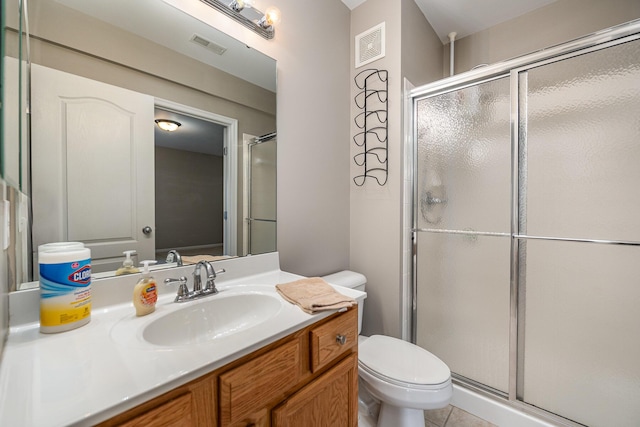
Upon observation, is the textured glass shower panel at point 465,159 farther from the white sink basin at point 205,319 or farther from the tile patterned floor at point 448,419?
the white sink basin at point 205,319

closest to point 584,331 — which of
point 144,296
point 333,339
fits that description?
point 333,339

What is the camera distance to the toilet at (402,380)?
3.64ft

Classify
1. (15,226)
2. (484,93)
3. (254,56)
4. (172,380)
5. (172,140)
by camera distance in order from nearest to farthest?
(172,380) < (15,226) < (172,140) < (254,56) < (484,93)

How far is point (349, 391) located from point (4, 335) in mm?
957

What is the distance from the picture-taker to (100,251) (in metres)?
0.90

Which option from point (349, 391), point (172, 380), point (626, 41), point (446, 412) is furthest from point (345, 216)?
point (626, 41)

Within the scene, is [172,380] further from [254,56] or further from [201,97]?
[254,56]

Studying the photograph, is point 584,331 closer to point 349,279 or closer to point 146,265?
point 349,279

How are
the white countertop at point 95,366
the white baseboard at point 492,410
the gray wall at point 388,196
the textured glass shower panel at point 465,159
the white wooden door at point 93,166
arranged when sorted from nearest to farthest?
the white countertop at point 95,366, the white wooden door at point 93,166, the white baseboard at point 492,410, the textured glass shower panel at point 465,159, the gray wall at point 388,196

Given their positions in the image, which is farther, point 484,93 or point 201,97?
point 484,93

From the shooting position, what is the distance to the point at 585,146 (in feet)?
4.21

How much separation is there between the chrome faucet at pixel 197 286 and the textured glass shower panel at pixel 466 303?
1275 millimetres

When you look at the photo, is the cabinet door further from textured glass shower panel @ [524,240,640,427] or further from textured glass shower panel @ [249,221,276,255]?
textured glass shower panel @ [524,240,640,427]

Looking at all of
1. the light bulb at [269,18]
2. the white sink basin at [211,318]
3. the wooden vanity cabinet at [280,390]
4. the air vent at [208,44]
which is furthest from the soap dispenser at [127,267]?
the light bulb at [269,18]
